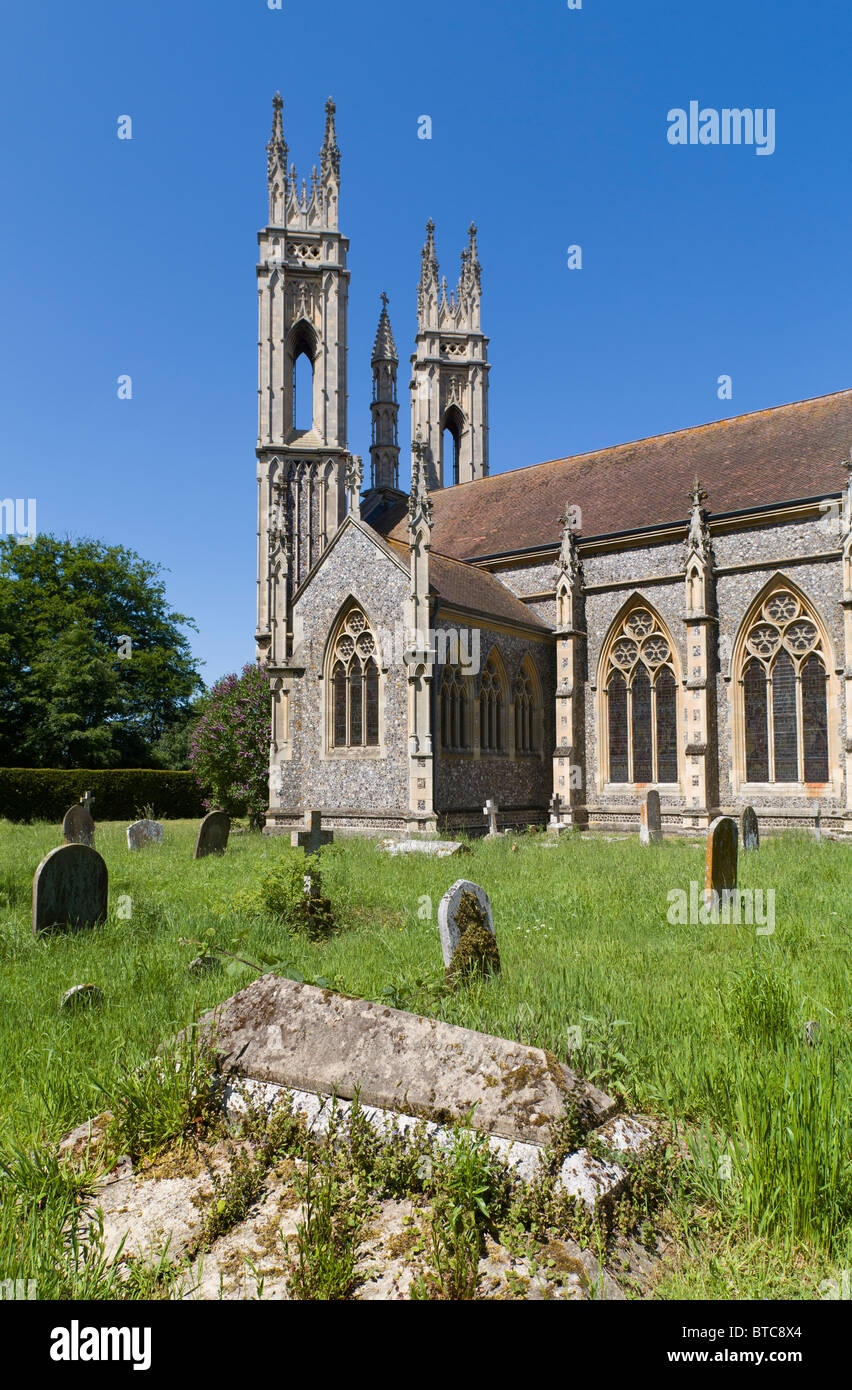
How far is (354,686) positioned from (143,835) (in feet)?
20.8

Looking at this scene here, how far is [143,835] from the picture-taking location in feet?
53.4

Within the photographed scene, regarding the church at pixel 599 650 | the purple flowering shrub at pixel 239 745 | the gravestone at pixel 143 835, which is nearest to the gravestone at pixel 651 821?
the church at pixel 599 650

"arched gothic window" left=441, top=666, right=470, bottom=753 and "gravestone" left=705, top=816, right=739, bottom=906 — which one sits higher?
"arched gothic window" left=441, top=666, right=470, bottom=753

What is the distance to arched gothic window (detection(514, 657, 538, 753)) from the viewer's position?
21.5 meters

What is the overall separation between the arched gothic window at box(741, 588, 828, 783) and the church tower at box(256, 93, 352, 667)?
580 inches

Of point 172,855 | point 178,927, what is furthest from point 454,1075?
point 172,855

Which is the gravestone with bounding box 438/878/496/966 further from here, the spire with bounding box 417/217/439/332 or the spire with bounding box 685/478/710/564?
the spire with bounding box 417/217/439/332

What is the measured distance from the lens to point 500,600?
21.8m

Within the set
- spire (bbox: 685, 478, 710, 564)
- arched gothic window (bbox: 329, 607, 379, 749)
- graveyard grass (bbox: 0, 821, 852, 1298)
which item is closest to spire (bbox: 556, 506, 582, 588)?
spire (bbox: 685, 478, 710, 564)

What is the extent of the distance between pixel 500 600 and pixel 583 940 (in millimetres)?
15916

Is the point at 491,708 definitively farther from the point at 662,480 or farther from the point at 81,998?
the point at 81,998

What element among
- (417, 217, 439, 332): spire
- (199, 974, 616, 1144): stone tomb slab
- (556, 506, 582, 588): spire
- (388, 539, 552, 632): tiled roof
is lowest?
(199, 974, 616, 1144): stone tomb slab

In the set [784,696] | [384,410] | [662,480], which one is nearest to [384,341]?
[384,410]
